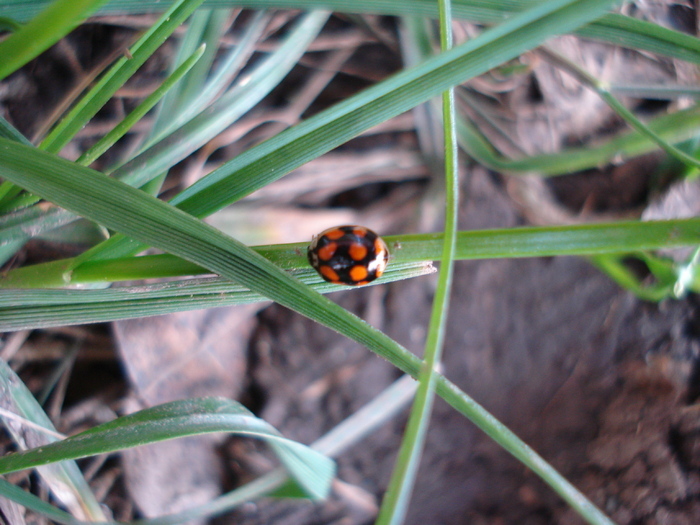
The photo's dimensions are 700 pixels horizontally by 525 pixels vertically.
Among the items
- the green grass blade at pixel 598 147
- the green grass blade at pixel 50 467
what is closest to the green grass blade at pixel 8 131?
the green grass blade at pixel 50 467

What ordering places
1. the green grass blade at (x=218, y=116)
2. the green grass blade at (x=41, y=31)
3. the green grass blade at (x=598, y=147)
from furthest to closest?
the green grass blade at (x=598, y=147) → the green grass blade at (x=218, y=116) → the green grass blade at (x=41, y=31)

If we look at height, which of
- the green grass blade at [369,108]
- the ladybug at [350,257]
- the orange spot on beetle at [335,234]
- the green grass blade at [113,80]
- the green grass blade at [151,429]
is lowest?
the green grass blade at [151,429]

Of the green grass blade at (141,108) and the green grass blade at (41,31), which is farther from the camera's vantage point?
the green grass blade at (141,108)

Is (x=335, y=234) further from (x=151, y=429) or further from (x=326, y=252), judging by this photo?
(x=151, y=429)

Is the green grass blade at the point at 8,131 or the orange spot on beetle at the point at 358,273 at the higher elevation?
the green grass blade at the point at 8,131

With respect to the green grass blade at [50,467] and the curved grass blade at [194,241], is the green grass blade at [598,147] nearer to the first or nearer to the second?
the curved grass blade at [194,241]

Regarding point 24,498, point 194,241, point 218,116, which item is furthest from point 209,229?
point 24,498

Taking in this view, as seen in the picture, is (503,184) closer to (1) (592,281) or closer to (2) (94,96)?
(1) (592,281)
